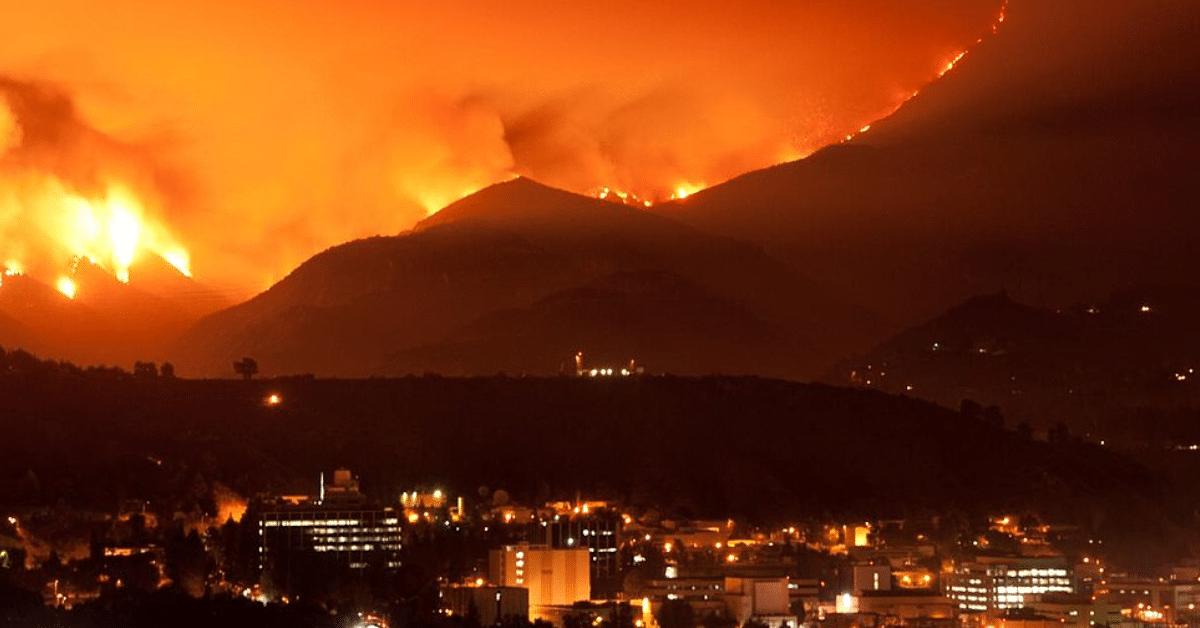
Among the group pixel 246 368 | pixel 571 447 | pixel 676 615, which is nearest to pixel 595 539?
pixel 676 615

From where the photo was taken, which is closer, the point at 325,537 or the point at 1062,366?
the point at 325,537

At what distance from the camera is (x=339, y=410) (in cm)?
7419

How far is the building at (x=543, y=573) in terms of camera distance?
5481cm

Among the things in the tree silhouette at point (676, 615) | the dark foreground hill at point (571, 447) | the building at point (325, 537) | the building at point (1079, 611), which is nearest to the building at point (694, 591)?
the tree silhouette at point (676, 615)

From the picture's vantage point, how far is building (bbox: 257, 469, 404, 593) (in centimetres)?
5509

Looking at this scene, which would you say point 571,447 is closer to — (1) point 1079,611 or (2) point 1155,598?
(2) point 1155,598

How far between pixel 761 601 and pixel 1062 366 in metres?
43.3

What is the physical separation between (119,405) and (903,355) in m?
32.2

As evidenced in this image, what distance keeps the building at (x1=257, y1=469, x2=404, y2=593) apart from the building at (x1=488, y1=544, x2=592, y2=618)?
205 centimetres

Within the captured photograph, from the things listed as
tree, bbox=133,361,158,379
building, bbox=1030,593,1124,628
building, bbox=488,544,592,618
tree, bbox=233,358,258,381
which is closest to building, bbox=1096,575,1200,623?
building, bbox=1030,593,1124,628

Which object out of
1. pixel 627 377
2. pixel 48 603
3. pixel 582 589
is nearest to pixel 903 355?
pixel 627 377

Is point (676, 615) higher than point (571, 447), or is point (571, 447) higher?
point (571, 447)

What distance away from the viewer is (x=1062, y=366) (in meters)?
95.0

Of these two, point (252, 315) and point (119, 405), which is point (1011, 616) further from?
point (252, 315)
